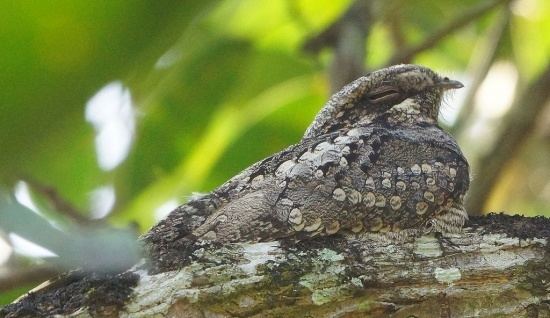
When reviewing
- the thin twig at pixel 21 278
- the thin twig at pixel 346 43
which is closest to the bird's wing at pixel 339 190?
the thin twig at pixel 21 278

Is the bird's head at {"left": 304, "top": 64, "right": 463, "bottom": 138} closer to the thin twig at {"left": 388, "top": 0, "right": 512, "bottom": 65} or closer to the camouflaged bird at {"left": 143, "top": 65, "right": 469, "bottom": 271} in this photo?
the camouflaged bird at {"left": 143, "top": 65, "right": 469, "bottom": 271}

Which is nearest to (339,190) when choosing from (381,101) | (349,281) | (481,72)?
(349,281)

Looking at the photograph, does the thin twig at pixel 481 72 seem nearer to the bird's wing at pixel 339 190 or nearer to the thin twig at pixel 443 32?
the thin twig at pixel 443 32

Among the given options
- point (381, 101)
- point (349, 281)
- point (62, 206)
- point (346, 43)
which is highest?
point (346, 43)

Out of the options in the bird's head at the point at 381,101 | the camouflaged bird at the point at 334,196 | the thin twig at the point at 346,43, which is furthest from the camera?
the thin twig at the point at 346,43

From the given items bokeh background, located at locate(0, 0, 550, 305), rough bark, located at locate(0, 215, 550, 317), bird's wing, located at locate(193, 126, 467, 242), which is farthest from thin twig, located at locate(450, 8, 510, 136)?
rough bark, located at locate(0, 215, 550, 317)

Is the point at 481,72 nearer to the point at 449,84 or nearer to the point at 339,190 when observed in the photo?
the point at 449,84

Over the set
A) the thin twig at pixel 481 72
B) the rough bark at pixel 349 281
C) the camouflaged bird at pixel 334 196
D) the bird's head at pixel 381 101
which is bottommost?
the rough bark at pixel 349 281
